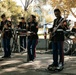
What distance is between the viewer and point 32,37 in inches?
398

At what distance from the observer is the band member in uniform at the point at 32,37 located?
10.0 metres

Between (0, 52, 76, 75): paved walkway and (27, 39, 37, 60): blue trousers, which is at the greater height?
(27, 39, 37, 60): blue trousers

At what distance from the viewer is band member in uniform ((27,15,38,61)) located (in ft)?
32.9

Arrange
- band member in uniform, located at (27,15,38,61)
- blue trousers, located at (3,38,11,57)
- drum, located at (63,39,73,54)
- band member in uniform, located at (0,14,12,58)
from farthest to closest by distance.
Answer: drum, located at (63,39,73,54), blue trousers, located at (3,38,11,57), band member in uniform, located at (0,14,12,58), band member in uniform, located at (27,15,38,61)

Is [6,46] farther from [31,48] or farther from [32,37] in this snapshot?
[32,37]

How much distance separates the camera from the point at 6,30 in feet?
36.2

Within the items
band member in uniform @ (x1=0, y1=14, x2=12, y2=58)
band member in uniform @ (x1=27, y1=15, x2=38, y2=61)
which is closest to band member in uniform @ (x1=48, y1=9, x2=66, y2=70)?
band member in uniform @ (x1=27, y1=15, x2=38, y2=61)

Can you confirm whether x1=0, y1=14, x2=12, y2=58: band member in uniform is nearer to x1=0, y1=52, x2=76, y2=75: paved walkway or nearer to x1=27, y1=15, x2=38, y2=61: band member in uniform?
x1=0, y1=52, x2=76, y2=75: paved walkway

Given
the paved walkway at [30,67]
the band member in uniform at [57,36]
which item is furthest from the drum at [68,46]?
the band member in uniform at [57,36]

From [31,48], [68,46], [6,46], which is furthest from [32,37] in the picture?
[68,46]

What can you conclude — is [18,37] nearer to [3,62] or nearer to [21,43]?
[21,43]

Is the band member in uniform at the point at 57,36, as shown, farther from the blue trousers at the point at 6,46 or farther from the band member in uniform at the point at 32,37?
the blue trousers at the point at 6,46

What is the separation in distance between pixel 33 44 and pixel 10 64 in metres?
1.07

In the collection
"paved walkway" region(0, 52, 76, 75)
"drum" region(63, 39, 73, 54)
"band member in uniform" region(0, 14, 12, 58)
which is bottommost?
"paved walkway" region(0, 52, 76, 75)
